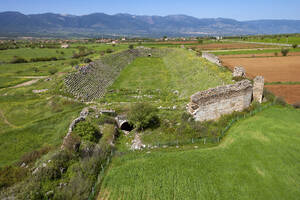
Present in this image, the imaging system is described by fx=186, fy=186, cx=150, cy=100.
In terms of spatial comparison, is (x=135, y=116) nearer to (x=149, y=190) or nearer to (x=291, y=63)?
(x=149, y=190)

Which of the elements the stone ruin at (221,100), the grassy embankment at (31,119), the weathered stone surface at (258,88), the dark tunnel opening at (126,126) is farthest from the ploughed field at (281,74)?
the grassy embankment at (31,119)

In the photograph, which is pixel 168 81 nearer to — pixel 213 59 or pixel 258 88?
pixel 213 59

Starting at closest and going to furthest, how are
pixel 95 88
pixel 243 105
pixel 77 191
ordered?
pixel 77 191, pixel 243 105, pixel 95 88

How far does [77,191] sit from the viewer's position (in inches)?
401

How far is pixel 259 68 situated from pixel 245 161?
4890 cm

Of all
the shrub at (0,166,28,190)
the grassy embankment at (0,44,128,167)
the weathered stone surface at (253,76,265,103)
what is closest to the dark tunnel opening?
the grassy embankment at (0,44,128,167)

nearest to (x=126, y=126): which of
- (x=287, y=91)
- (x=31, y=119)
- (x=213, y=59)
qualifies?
(x=31, y=119)

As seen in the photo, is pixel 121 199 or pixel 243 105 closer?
pixel 121 199

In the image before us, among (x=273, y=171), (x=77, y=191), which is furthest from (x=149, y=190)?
(x=273, y=171)

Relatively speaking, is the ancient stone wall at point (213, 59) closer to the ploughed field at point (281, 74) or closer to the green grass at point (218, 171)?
the ploughed field at point (281, 74)

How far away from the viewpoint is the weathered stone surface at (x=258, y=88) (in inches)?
883

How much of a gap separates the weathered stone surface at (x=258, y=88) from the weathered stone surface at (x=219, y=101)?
5.43 ft

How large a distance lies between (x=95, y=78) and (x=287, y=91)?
35.9 metres

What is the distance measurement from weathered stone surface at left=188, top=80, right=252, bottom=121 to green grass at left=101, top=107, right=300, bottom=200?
357 centimetres
